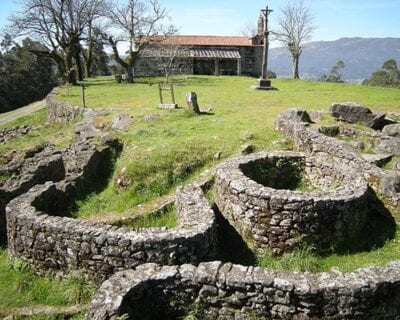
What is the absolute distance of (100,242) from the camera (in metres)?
9.58

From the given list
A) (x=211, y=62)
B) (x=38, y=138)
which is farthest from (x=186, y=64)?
(x=38, y=138)

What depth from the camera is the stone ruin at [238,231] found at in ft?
24.4

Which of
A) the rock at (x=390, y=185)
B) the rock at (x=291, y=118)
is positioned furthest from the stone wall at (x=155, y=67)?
the rock at (x=390, y=185)

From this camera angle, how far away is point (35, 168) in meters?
16.1

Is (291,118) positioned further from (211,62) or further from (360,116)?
(211,62)

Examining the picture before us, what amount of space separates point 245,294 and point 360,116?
45.0ft

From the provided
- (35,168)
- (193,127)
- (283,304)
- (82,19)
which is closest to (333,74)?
(82,19)

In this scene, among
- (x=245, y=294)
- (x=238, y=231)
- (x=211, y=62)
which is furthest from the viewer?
(x=211, y=62)

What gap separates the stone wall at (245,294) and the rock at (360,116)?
1182cm

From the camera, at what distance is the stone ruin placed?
7.45 metres

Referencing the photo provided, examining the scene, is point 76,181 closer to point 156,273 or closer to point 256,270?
point 156,273

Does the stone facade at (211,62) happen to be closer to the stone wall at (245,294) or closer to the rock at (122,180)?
the rock at (122,180)

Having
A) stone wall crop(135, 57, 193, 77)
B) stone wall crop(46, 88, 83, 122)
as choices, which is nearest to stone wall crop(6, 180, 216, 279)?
stone wall crop(46, 88, 83, 122)

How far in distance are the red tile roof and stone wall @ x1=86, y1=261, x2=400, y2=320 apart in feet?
180
